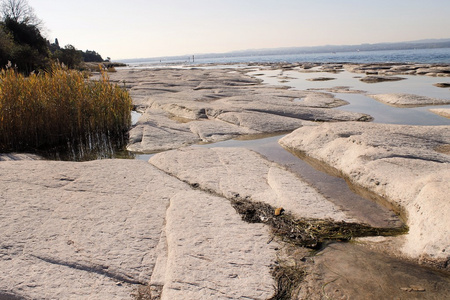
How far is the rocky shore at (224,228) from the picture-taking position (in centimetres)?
200

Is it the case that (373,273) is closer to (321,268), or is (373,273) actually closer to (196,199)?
(321,268)

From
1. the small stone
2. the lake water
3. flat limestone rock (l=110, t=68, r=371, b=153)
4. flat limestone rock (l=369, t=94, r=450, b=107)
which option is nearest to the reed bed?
flat limestone rock (l=110, t=68, r=371, b=153)

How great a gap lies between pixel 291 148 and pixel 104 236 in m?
3.27

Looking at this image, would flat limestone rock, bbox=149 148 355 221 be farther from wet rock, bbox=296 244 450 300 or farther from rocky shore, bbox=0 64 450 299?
wet rock, bbox=296 244 450 300

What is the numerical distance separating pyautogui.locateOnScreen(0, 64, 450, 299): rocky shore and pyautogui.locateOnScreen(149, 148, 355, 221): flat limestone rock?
0.02 metres

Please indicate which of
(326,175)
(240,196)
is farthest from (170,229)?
(326,175)

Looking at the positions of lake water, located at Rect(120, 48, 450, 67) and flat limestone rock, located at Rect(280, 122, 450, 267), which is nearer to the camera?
flat limestone rock, located at Rect(280, 122, 450, 267)

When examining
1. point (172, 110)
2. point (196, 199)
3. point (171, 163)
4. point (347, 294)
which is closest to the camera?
point (347, 294)

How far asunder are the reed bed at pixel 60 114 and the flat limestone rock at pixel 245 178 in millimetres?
1755

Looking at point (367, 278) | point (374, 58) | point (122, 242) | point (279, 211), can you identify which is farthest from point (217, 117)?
point (374, 58)

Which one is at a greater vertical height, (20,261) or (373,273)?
(20,261)

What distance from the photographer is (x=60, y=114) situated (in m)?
5.38

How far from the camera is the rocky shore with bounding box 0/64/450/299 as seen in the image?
2.00m

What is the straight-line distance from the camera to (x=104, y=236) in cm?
245
